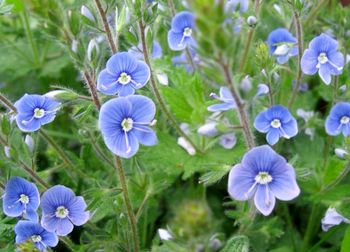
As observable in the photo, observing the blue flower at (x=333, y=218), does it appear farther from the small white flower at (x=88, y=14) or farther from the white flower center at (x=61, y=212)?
the small white flower at (x=88, y=14)

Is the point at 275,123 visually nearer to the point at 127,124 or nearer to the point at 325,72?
the point at 325,72

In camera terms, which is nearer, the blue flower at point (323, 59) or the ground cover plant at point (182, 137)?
the ground cover plant at point (182, 137)

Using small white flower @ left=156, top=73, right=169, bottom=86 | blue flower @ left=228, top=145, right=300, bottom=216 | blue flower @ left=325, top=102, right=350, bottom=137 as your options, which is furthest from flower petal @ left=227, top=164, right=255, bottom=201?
small white flower @ left=156, top=73, right=169, bottom=86

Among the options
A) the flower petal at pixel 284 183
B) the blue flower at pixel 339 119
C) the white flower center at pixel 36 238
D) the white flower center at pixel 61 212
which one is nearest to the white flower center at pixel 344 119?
the blue flower at pixel 339 119

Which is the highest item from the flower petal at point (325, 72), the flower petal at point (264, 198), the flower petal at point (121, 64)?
the flower petal at point (121, 64)

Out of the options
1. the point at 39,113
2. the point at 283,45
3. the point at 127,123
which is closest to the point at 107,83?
the point at 127,123

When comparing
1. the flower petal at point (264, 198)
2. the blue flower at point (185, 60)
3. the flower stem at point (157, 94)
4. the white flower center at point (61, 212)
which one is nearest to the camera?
the flower petal at point (264, 198)

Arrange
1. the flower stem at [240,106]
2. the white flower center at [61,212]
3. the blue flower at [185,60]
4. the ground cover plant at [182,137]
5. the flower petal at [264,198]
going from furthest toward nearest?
the blue flower at [185,60] → the white flower center at [61,212] → the flower petal at [264,198] → the ground cover plant at [182,137] → the flower stem at [240,106]
